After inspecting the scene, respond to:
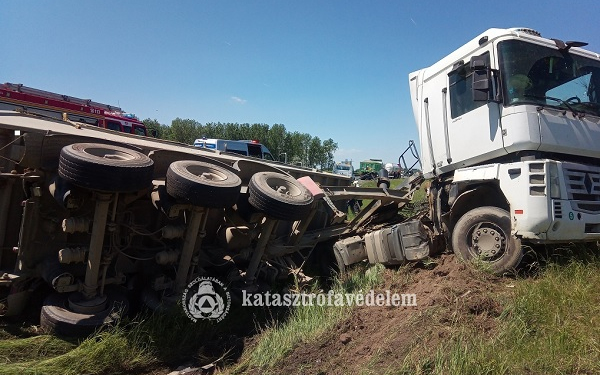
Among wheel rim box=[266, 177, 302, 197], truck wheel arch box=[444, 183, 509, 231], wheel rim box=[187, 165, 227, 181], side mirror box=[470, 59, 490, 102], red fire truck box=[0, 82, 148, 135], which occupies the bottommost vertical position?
truck wheel arch box=[444, 183, 509, 231]

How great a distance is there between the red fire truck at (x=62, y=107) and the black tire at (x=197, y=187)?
878cm

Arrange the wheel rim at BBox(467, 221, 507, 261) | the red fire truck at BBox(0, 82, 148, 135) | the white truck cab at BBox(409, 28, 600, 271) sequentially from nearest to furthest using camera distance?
the white truck cab at BBox(409, 28, 600, 271) → the wheel rim at BBox(467, 221, 507, 261) → the red fire truck at BBox(0, 82, 148, 135)

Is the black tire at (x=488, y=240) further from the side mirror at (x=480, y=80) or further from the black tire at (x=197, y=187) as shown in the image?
the black tire at (x=197, y=187)

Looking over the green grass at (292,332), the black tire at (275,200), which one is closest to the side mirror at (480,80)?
the black tire at (275,200)

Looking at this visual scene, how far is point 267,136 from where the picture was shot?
2608 inches

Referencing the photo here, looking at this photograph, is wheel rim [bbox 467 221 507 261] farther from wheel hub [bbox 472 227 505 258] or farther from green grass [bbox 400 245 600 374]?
green grass [bbox 400 245 600 374]

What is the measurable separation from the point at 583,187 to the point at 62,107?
14.4 m

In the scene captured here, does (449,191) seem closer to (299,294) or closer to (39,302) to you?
(299,294)

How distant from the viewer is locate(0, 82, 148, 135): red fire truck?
1238 cm

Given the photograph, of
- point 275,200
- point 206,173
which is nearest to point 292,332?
point 275,200

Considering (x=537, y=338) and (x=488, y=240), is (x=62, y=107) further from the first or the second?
(x=537, y=338)

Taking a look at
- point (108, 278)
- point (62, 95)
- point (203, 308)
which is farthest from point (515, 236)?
point (62, 95)

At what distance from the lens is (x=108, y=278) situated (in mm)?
4035

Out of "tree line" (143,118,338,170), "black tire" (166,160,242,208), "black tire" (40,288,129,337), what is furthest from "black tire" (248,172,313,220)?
"tree line" (143,118,338,170)
